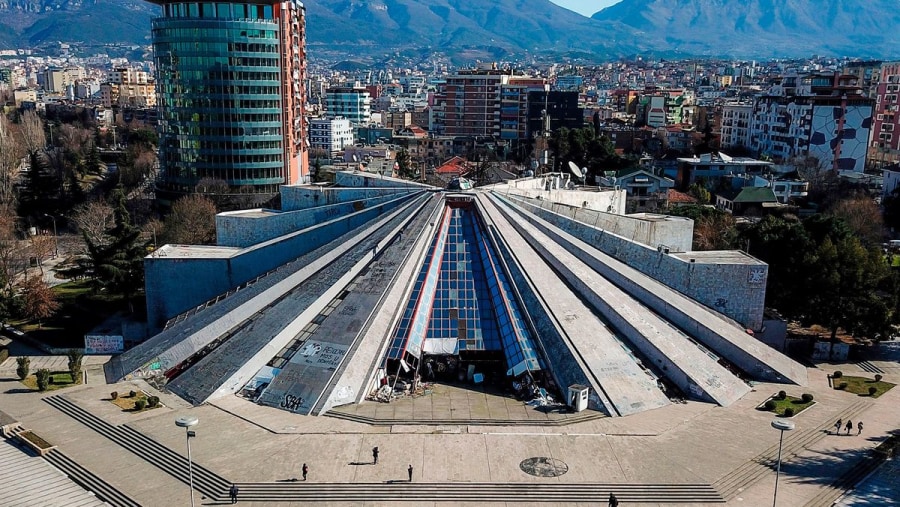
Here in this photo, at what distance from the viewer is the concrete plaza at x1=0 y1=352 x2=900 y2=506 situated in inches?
924

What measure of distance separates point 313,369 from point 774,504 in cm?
1688

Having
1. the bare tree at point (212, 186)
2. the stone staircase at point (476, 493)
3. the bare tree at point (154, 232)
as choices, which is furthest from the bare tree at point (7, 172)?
the stone staircase at point (476, 493)

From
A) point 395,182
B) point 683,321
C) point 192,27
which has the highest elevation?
point 192,27

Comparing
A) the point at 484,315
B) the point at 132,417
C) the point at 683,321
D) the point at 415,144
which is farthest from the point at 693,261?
the point at 415,144

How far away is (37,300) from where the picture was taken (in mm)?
38938

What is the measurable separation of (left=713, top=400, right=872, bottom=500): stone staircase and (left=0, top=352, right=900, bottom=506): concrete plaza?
5 cm

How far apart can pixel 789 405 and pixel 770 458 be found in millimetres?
4631

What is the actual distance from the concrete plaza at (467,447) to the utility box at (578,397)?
0.66m

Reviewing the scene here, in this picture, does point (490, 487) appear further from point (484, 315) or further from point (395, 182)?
point (395, 182)

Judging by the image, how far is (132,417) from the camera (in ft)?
91.2

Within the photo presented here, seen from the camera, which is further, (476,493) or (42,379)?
(42,379)

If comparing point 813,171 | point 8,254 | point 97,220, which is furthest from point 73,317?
point 813,171

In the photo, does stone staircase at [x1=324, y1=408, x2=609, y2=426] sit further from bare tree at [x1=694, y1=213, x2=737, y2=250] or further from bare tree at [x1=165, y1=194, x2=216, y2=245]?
bare tree at [x1=165, y1=194, x2=216, y2=245]

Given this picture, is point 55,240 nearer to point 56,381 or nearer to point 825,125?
point 56,381
